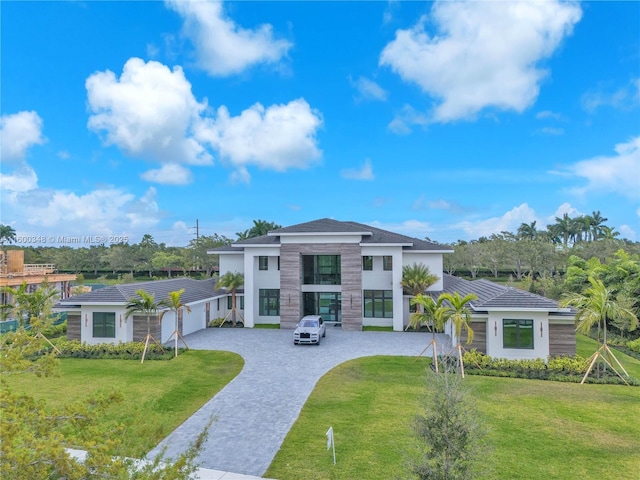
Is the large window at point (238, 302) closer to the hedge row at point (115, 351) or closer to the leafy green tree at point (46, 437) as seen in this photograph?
the hedge row at point (115, 351)

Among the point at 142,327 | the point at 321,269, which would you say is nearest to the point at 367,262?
the point at 321,269

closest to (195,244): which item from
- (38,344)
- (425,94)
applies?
(425,94)

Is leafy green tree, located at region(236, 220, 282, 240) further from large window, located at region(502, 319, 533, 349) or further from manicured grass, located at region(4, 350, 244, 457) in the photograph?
large window, located at region(502, 319, 533, 349)

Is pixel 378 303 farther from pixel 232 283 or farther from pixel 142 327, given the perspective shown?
pixel 142 327

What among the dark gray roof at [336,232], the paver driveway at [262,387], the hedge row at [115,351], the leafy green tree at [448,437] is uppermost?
the dark gray roof at [336,232]

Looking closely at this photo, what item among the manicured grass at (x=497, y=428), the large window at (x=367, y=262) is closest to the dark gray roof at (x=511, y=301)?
the manicured grass at (x=497, y=428)

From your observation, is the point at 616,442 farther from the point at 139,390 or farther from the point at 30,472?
the point at 139,390
